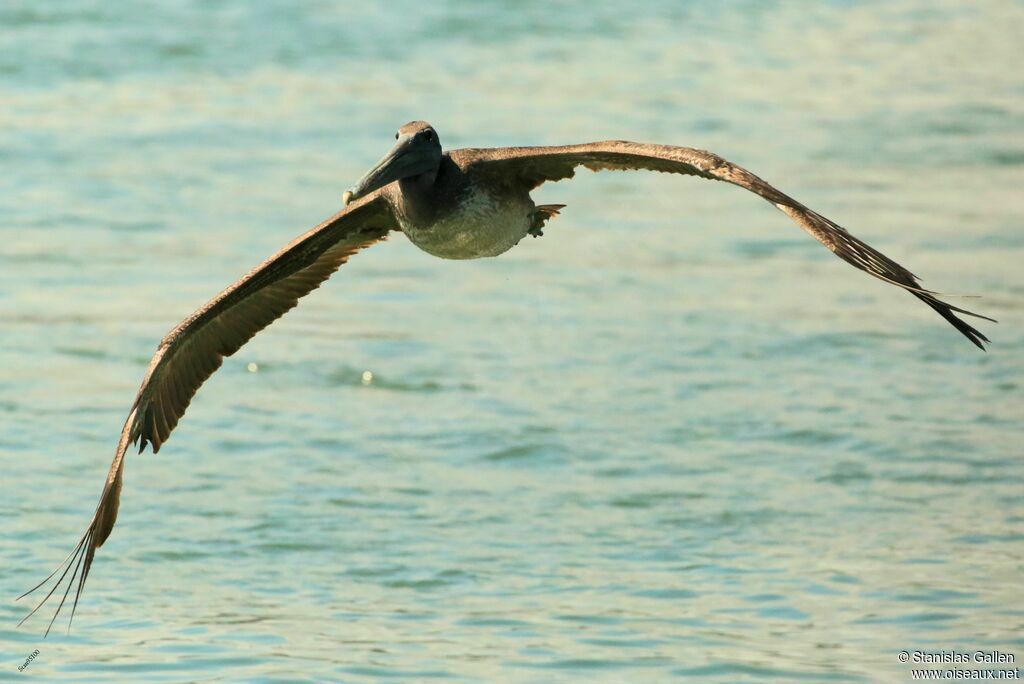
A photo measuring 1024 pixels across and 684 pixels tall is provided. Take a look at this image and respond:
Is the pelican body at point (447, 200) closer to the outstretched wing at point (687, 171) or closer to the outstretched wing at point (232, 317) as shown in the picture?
the outstretched wing at point (687, 171)

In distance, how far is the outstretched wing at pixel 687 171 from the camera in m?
6.96

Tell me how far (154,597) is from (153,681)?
130 cm

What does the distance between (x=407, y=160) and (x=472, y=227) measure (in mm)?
472

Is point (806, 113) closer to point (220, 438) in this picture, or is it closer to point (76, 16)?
point (76, 16)

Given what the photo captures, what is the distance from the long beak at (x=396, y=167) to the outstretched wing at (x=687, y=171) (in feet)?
1.02

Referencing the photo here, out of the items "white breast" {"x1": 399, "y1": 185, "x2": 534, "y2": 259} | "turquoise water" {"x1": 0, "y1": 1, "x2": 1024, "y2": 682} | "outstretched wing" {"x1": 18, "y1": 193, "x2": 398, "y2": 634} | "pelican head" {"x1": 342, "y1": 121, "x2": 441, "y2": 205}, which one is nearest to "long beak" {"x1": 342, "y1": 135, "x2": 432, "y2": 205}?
"pelican head" {"x1": 342, "y1": 121, "x2": 441, "y2": 205}

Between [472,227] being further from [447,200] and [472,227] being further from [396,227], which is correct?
[396,227]

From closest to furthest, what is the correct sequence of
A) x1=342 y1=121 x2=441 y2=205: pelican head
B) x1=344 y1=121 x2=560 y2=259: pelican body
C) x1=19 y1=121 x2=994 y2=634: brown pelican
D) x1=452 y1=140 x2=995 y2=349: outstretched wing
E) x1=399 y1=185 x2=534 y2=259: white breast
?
1. x1=452 y1=140 x2=995 y2=349: outstretched wing
2. x1=19 y1=121 x2=994 y2=634: brown pelican
3. x1=342 y1=121 x2=441 y2=205: pelican head
4. x1=344 y1=121 x2=560 y2=259: pelican body
5. x1=399 y1=185 x2=534 y2=259: white breast

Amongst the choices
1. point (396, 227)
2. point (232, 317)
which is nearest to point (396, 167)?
point (396, 227)

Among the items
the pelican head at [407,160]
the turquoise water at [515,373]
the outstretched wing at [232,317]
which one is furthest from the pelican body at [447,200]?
the turquoise water at [515,373]

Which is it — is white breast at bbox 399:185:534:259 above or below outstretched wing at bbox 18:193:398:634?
above

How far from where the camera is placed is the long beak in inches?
327

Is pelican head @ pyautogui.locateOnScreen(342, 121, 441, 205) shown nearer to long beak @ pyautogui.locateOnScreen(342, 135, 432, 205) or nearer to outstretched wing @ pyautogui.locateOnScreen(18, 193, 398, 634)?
long beak @ pyautogui.locateOnScreen(342, 135, 432, 205)

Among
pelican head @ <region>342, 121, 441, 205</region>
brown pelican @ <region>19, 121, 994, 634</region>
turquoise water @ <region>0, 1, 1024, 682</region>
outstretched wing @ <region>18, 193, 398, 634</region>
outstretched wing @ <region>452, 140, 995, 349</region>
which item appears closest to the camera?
outstretched wing @ <region>452, 140, 995, 349</region>
